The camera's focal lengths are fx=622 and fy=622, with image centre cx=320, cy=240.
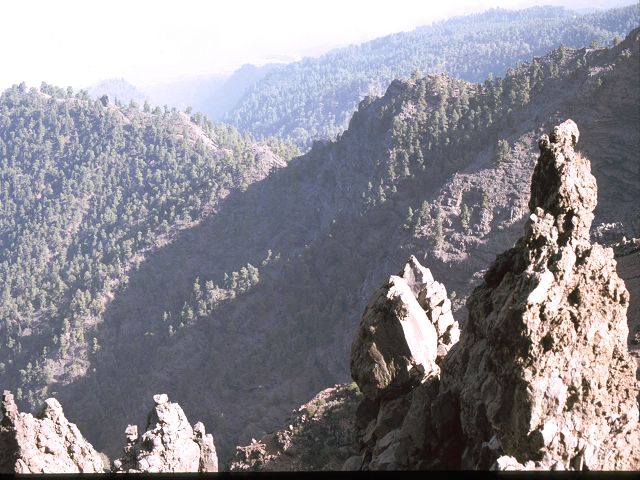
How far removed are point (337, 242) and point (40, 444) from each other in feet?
213

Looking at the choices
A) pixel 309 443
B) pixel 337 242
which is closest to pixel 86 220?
pixel 337 242

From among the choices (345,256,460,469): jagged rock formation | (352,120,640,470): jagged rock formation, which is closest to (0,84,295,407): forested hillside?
(345,256,460,469): jagged rock formation

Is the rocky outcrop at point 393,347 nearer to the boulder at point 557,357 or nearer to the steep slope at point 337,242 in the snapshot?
the boulder at point 557,357

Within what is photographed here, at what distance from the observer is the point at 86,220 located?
549 ft

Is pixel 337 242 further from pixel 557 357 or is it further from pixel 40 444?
pixel 557 357

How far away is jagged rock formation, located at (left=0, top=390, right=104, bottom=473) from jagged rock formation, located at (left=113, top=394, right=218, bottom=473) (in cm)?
179

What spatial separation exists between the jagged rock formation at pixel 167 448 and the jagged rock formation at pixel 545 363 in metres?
10.1

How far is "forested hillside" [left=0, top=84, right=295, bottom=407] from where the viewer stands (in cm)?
10538

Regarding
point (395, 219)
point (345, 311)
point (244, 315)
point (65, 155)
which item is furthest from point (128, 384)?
point (65, 155)

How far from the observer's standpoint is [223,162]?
145 m

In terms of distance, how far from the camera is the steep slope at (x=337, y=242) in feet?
219

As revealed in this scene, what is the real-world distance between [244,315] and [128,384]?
1987 centimetres

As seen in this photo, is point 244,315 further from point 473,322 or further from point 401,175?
point 473,322

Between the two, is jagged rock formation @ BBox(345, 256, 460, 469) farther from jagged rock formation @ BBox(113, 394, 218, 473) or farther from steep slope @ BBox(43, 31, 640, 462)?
steep slope @ BBox(43, 31, 640, 462)
